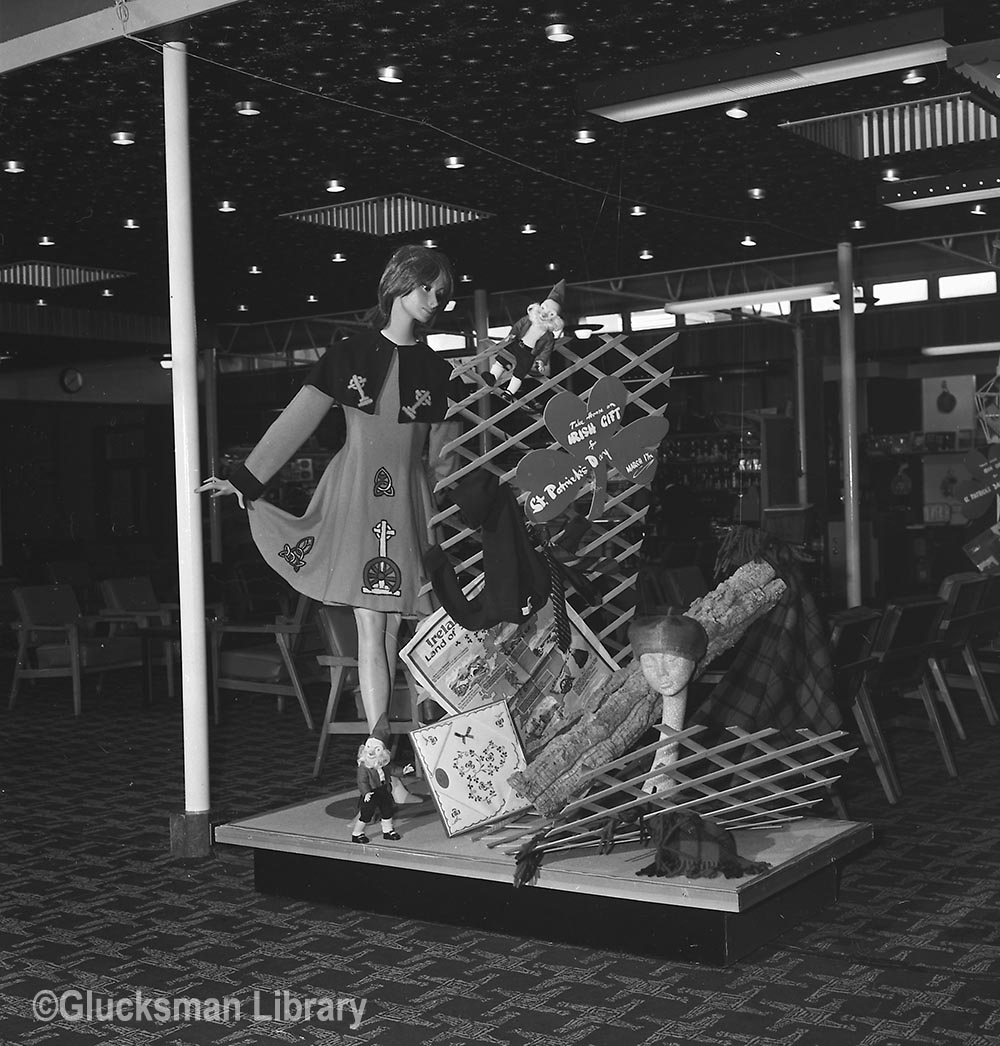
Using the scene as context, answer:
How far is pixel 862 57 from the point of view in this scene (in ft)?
15.9

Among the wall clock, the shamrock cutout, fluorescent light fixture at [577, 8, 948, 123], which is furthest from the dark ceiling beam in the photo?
the wall clock

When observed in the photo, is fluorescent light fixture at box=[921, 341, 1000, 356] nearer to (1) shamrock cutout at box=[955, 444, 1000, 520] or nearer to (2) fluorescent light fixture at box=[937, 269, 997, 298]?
(2) fluorescent light fixture at box=[937, 269, 997, 298]

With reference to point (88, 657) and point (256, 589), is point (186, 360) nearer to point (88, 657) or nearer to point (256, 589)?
point (88, 657)

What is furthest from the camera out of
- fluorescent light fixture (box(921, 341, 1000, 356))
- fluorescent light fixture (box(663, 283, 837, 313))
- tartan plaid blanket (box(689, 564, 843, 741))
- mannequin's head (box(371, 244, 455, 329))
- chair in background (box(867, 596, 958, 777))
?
fluorescent light fixture (box(921, 341, 1000, 356))

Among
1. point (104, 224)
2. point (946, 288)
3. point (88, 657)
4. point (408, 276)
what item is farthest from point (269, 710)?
point (946, 288)

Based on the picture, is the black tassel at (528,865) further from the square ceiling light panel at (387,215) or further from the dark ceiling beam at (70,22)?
the square ceiling light panel at (387,215)

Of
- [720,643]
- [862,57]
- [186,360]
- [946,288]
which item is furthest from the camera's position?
[946,288]

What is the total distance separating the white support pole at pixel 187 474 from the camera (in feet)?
14.7

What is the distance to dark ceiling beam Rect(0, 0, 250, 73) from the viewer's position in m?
4.51

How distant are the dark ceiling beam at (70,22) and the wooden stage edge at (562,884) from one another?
262 cm

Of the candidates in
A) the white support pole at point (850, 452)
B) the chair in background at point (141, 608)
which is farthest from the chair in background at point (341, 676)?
the white support pole at point (850, 452)

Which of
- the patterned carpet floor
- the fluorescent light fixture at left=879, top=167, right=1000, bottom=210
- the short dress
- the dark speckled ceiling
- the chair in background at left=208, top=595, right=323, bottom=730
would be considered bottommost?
the patterned carpet floor

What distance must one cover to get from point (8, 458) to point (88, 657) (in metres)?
6.41
